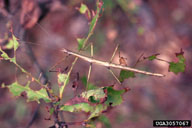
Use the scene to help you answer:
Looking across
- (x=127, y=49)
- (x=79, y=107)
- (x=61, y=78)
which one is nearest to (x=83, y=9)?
(x=61, y=78)

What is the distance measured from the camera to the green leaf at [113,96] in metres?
0.76

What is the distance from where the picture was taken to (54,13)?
1.95 m

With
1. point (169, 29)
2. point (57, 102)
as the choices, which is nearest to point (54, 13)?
point (169, 29)

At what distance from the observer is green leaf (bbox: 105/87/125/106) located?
76 cm

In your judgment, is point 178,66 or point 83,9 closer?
point 178,66

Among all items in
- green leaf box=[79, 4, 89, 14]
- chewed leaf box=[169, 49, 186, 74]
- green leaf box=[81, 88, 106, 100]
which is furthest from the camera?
green leaf box=[79, 4, 89, 14]

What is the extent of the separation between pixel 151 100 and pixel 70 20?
1.01 m

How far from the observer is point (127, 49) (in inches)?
77.3

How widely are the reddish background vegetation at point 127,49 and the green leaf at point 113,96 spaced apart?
739 millimetres

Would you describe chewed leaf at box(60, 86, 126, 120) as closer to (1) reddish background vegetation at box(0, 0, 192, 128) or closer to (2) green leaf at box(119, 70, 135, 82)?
(2) green leaf at box(119, 70, 135, 82)

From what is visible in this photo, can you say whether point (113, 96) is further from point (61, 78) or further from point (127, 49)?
point (127, 49)

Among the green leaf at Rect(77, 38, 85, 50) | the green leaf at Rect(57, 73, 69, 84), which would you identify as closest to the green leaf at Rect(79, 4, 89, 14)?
the green leaf at Rect(77, 38, 85, 50)

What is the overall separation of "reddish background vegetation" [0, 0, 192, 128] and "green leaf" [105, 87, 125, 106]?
0.74m

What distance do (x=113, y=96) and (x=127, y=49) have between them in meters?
1.24
